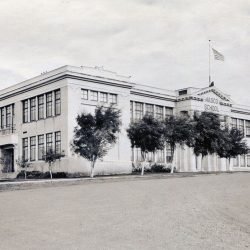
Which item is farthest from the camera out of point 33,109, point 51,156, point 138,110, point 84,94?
point 138,110

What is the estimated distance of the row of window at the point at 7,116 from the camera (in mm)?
55938

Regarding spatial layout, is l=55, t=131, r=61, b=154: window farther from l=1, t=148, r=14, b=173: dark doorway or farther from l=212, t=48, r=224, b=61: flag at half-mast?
l=212, t=48, r=224, b=61: flag at half-mast

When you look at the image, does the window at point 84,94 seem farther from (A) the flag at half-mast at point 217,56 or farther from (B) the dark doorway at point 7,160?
(A) the flag at half-mast at point 217,56

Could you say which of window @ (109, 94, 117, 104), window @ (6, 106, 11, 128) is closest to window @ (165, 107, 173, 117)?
window @ (109, 94, 117, 104)

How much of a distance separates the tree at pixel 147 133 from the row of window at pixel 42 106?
30.1 feet

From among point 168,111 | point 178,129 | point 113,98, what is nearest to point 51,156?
point 113,98

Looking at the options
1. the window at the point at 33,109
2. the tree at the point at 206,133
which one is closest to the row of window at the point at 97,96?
the window at the point at 33,109

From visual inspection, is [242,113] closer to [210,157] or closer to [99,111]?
[210,157]

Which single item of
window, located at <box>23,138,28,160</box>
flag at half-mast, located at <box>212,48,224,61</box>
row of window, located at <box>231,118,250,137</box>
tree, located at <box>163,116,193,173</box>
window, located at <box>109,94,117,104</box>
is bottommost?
window, located at <box>23,138,28,160</box>

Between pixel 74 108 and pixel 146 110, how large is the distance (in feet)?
38.8

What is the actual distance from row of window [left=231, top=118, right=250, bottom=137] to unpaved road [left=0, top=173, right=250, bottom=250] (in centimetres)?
4841

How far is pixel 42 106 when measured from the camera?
5162cm

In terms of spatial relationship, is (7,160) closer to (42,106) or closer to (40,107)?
(40,107)

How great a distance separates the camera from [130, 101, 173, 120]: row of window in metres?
55.8
